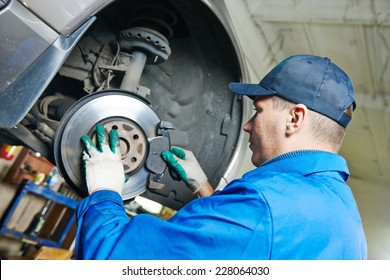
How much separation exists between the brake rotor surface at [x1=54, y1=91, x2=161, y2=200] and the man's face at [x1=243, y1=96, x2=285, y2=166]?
0.25 m

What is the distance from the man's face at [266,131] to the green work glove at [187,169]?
241 mm

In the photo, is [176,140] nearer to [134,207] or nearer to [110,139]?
[110,139]

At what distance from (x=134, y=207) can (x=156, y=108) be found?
193cm

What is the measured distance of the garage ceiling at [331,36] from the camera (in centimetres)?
120

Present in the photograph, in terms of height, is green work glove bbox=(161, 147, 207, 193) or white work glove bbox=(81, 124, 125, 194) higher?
green work glove bbox=(161, 147, 207, 193)

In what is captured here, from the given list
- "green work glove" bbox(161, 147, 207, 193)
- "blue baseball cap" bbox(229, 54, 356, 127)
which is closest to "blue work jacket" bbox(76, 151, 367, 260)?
"blue baseball cap" bbox(229, 54, 356, 127)

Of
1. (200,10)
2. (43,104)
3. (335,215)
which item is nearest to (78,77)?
(43,104)

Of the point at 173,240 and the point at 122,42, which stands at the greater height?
the point at 122,42

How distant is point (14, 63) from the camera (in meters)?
0.52

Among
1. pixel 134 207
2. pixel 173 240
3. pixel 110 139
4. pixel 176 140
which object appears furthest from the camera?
pixel 134 207

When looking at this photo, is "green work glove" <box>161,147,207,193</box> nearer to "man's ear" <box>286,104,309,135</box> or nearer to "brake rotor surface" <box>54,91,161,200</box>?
"brake rotor surface" <box>54,91,161,200</box>

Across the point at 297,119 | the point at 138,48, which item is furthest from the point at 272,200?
the point at 138,48

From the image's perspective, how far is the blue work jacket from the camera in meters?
0.47

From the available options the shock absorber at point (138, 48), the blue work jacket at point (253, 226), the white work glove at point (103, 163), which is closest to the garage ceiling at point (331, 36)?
the shock absorber at point (138, 48)
